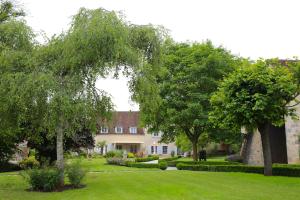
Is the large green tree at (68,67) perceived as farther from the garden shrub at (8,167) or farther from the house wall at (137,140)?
the house wall at (137,140)

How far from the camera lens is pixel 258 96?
2003cm

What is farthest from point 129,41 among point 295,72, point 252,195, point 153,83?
point 295,72

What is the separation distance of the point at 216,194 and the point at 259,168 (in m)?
A: 10.5

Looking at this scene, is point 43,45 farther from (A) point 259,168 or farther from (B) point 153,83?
(A) point 259,168

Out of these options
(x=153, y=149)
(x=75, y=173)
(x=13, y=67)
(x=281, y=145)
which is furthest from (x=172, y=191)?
(x=153, y=149)

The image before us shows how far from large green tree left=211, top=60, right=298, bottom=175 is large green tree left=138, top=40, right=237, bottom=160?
8853 millimetres

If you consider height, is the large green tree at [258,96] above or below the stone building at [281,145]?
above

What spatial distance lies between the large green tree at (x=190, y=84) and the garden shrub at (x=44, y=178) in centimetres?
1475

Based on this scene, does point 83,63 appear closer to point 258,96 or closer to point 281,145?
point 258,96

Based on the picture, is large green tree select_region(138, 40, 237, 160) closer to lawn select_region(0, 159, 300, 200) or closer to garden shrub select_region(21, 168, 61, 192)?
Result: lawn select_region(0, 159, 300, 200)

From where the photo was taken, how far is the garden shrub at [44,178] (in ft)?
53.7

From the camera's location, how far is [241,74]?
21344 mm

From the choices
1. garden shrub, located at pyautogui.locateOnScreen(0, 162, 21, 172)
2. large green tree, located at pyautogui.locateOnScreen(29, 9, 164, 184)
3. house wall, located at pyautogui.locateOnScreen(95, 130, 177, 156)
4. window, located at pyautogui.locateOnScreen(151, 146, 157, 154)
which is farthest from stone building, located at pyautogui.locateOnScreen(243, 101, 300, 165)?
window, located at pyautogui.locateOnScreen(151, 146, 157, 154)

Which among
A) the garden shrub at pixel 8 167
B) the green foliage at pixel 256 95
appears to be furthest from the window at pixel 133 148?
the green foliage at pixel 256 95
